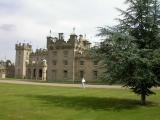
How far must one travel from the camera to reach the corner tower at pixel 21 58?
10169cm

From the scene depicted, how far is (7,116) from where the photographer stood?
17344mm

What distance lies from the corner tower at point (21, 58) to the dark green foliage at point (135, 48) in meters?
78.0

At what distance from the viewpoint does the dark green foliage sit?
75.9 feet

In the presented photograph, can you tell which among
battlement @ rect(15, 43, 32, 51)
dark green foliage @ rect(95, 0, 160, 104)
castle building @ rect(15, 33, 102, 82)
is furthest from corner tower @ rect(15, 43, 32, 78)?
dark green foliage @ rect(95, 0, 160, 104)

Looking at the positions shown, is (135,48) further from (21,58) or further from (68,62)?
(21,58)

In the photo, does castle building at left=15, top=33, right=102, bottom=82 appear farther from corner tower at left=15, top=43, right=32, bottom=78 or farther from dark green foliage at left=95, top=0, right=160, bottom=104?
dark green foliage at left=95, top=0, right=160, bottom=104

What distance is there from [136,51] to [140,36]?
78.9 inches

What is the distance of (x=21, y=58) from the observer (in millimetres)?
102312

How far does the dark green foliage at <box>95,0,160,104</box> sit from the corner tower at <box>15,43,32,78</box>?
78.0 m

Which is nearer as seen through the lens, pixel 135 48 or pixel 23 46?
pixel 135 48

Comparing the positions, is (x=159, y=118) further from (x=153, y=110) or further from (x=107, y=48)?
(x=107, y=48)

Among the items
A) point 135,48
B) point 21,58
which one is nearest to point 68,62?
point 21,58

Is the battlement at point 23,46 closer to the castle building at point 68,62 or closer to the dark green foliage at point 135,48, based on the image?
the castle building at point 68,62

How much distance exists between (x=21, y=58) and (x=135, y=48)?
8165 cm
